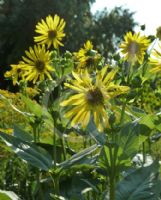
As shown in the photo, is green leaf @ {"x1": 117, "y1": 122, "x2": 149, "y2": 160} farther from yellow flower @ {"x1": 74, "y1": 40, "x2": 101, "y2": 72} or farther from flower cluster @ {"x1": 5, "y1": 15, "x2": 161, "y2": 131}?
yellow flower @ {"x1": 74, "y1": 40, "x2": 101, "y2": 72}

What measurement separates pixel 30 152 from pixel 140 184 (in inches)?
19.9

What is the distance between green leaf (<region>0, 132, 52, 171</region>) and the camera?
2283 mm

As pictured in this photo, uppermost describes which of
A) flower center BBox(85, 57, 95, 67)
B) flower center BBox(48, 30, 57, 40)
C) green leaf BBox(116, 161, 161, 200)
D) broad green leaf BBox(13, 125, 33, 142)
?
flower center BBox(48, 30, 57, 40)

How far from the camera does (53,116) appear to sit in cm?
240

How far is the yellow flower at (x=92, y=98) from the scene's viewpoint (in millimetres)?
1970

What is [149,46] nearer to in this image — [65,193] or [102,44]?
[65,193]

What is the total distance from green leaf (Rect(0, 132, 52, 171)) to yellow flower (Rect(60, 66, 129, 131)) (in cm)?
37

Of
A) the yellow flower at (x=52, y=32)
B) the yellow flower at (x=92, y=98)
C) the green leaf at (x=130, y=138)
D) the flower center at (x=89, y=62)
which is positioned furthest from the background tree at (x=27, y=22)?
the yellow flower at (x=92, y=98)

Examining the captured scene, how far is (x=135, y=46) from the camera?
112 inches

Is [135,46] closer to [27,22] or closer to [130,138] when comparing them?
[130,138]

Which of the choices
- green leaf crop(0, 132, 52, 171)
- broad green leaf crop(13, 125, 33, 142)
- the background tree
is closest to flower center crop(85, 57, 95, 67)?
broad green leaf crop(13, 125, 33, 142)

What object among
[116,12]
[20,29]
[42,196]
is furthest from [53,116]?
[116,12]

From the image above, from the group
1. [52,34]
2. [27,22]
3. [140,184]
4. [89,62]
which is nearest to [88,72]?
[89,62]

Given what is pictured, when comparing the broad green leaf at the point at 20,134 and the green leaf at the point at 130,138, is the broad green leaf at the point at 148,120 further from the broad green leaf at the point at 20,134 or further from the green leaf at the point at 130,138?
the broad green leaf at the point at 20,134
